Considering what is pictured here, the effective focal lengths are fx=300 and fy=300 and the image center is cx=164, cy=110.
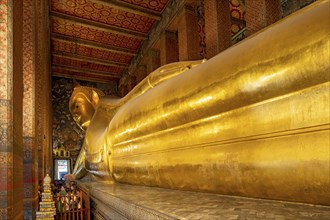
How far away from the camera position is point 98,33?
7902mm

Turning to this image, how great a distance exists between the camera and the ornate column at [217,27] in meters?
5.05

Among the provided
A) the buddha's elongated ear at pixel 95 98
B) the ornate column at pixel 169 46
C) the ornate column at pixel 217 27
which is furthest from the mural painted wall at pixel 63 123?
the ornate column at pixel 217 27

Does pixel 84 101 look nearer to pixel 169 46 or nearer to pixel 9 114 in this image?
pixel 9 114

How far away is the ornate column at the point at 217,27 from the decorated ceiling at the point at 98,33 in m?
Result: 1.60

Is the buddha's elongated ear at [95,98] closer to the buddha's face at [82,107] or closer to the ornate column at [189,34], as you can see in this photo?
the buddha's face at [82,107]

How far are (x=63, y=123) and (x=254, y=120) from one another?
1039 centimetres

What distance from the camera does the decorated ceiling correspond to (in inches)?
259

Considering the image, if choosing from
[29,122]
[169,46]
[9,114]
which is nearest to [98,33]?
[169,46]

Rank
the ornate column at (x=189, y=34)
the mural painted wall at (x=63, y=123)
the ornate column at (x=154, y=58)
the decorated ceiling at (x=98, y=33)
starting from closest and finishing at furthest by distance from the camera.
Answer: the ornate column at (x=189, y=34) < the decorated ceiling at (x=98, y=33) < the ornate column at (x=154, y=58) < the mural painted wall at (x=63, y=123)

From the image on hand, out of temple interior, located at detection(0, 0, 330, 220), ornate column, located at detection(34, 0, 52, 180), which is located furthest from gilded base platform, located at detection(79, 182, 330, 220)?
ornate column, located at detection(34, 0, 52, 180)

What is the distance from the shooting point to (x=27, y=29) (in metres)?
3.87

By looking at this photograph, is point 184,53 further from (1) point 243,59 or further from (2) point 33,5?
(1) point 243,59

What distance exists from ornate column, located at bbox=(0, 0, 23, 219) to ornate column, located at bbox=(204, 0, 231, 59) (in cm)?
355

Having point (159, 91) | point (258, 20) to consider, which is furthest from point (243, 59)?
point (258, 20)
